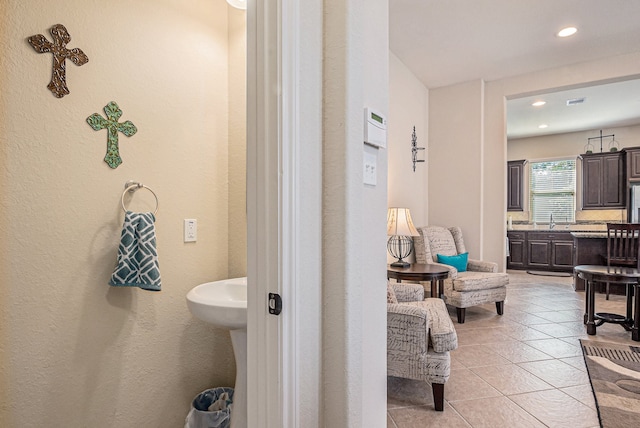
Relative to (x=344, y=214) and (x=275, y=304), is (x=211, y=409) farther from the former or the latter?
(x=344, y=214)

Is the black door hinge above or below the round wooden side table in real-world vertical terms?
above

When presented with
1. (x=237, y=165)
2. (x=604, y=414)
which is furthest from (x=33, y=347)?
(x=604, y=414)

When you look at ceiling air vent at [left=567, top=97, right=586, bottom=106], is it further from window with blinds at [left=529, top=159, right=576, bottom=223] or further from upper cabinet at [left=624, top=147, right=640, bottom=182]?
window with blinds at [left=529, top=159, right=576, bottom=223]

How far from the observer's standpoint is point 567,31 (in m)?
3.64

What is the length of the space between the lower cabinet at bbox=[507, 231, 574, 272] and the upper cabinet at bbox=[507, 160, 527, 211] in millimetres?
703

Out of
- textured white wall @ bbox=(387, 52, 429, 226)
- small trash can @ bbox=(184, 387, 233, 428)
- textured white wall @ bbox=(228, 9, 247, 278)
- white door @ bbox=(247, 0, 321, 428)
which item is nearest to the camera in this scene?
white door @ bbox=(247, 0, 321, 428)

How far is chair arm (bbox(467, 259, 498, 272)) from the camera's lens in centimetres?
417

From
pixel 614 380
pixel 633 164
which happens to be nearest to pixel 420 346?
pixel 614 380

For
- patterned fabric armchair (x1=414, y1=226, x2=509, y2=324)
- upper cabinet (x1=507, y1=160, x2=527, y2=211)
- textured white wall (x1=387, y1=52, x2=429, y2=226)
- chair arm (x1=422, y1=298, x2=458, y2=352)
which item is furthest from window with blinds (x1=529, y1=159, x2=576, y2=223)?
chair arm (x1=422, y1=298, x2=458, y2=352)

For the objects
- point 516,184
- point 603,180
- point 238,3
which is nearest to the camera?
point 238,3

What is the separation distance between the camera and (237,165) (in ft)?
6.54

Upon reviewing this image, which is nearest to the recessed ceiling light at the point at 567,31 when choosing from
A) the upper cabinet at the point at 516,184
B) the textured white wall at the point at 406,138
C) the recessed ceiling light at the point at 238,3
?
the textured white wall at the point at 406,138

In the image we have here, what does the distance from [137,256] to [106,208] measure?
0.81 feet

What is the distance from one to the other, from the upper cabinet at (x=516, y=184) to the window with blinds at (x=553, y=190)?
27cm
